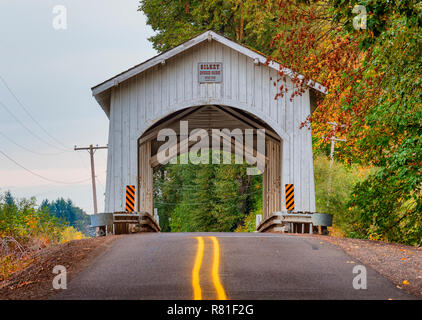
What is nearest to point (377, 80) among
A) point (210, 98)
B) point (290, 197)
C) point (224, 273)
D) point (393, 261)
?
point (393, 261)

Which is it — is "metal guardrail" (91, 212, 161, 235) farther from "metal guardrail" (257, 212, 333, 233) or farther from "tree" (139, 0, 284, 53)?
"tree" (139, 0, 284, 53)

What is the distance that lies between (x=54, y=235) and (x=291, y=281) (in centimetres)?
980

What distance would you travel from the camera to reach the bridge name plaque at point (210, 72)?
1884 cm

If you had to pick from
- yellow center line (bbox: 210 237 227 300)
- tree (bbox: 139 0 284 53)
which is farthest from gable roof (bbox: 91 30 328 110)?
tree (bbox: 139 0 284 53)

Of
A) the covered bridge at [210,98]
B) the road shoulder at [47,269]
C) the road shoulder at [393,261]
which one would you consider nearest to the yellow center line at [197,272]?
the road shoulder at [47,269]

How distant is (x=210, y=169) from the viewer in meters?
44.4

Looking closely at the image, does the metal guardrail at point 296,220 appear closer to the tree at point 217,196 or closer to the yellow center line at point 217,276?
the yellow center line at point 217,276

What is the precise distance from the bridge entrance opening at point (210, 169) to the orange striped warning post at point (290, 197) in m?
2.67

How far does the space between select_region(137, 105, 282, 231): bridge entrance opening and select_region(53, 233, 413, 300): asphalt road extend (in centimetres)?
840

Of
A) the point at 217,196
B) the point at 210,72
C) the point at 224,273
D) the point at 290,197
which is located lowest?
the point at 217,196

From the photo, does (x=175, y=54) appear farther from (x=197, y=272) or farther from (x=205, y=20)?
(x=205, y=20)

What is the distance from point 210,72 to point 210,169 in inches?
1015
